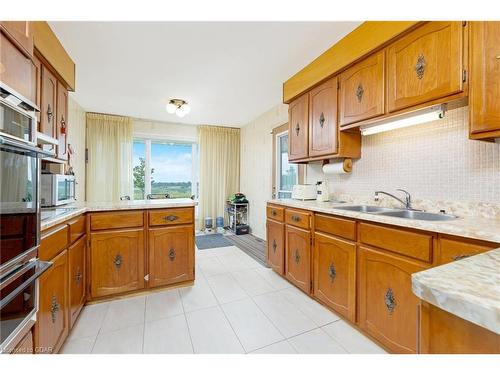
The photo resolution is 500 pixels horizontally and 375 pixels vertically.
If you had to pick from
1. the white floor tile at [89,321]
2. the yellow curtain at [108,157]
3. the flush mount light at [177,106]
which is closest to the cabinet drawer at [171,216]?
the white floor tile at [89,321]

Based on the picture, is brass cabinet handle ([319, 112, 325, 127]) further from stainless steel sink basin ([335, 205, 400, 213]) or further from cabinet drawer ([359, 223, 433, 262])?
cabinet drawer ([359, 223, 433, 262])

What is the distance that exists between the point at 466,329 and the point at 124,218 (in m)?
2.25

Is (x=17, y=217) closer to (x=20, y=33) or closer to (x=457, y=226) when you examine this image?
(x=20, y=33)

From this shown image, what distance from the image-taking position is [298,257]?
2.26m

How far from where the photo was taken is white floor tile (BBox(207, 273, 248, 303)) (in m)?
2.17

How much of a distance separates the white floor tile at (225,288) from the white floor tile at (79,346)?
3.28 feet

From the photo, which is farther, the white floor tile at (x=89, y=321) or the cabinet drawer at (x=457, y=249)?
the white floor tile at (x=89, y=321)

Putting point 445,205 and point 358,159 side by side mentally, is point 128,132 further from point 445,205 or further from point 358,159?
point 445,205

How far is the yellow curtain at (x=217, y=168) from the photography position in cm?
497

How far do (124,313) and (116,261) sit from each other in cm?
45

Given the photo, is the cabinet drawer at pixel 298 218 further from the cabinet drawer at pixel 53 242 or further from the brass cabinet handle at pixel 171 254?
the cabinet drawer at pixel 53 242

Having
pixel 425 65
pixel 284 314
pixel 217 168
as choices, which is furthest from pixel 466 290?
pixel 217 168

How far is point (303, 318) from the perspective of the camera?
182 cm
